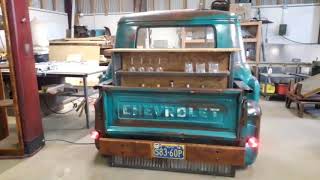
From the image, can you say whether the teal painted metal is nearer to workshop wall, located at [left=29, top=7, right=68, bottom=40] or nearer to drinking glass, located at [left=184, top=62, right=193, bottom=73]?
drinking glass, located at [left=184, top=62, right=193, bottom=73]

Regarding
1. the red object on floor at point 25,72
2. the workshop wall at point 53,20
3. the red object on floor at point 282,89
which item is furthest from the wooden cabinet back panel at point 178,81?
the workshop wall at point 53,20

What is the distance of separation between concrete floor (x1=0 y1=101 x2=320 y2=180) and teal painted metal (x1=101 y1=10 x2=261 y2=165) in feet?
1.35

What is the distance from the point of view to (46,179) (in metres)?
2.63

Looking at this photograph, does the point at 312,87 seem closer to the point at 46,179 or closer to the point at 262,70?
the point at 262,70

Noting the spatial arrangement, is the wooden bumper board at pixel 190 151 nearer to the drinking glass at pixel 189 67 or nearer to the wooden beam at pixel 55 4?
the drinking glass at pixel 189 67

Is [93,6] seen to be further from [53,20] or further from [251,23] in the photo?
[251,23]

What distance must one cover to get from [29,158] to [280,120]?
385 cm

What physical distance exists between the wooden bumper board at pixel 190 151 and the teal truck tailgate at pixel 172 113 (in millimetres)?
85

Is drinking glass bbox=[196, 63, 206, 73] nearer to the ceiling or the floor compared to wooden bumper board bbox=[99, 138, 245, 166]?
nearer to the ceiling

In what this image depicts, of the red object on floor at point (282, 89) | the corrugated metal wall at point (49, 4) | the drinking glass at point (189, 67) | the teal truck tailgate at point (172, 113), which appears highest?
the corrugated metal wall at point (49, 4)

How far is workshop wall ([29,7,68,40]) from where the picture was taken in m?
7.97

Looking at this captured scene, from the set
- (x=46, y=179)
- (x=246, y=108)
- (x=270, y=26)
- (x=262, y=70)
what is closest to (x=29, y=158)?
(x=46, y=179)

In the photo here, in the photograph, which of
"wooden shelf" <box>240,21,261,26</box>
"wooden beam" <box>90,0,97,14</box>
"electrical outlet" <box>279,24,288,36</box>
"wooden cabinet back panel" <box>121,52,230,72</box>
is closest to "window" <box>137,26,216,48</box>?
"wooden shelf" <box>240,21,261,26</box>

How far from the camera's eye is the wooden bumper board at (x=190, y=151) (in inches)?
94.0
